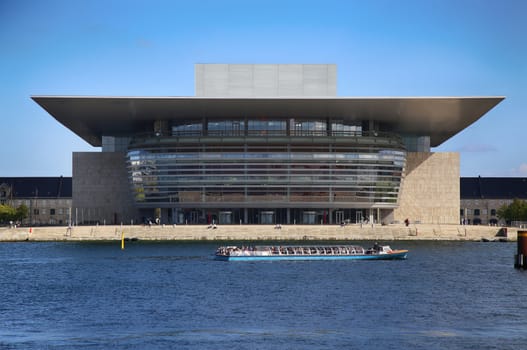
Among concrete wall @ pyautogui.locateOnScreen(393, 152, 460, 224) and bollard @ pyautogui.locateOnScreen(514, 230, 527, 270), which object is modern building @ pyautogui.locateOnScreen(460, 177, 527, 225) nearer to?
concrete wall @ pyautogui.locateOnScreen(393, 152, 460, 224)

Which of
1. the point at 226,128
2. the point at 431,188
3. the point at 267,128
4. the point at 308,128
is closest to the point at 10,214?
the point at 226,128

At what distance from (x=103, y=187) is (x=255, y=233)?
37.1m

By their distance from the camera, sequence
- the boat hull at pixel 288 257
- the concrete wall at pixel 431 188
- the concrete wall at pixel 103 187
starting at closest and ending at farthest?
the boat hull at pixel 288 257
the concrete wall at pixel 431 188
the concrete wall at pixel 103 187

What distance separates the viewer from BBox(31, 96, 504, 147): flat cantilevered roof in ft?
345

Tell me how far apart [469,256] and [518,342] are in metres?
45.1

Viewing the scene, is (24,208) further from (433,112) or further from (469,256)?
(469,256)

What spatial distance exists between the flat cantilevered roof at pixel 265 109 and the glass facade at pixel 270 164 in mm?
2021

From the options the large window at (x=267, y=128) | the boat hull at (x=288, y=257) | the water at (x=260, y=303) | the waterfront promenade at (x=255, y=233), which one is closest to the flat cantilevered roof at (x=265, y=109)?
the large window at (x=267, y=128)

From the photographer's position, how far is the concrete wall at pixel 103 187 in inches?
5261

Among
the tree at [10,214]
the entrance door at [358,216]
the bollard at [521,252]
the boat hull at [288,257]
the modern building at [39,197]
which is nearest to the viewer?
the bollard at [521,252]

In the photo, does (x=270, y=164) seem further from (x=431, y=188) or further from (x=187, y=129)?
(x=431, y=188)

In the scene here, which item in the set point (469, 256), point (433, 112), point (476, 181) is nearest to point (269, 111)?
point (433, 112)

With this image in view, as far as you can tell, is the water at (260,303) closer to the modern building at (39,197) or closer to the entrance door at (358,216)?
the entrance door at (358,216)

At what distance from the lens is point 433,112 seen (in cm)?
11200
